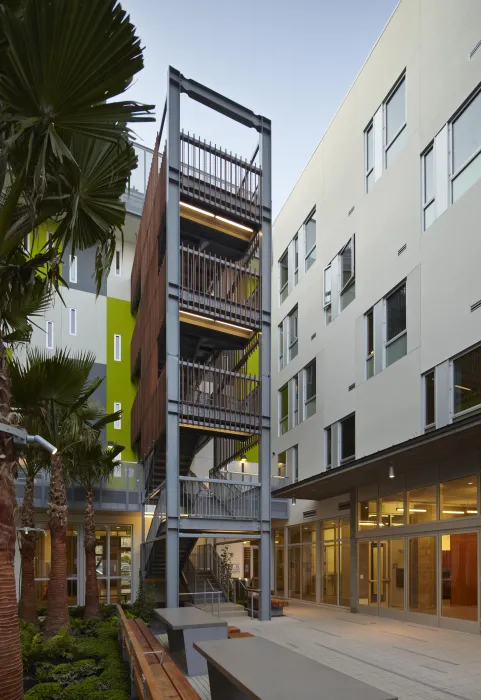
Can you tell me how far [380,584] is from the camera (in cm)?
1864

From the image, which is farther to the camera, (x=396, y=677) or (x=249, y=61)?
(x=249, y=61)

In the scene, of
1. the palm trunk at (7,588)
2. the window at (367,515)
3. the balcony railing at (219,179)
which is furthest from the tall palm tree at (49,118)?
the window at (367,515)

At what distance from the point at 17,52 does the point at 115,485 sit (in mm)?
20303

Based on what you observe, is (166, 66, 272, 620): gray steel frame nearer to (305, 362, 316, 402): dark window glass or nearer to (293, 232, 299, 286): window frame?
(305, 362, 316, 402): dark window glass

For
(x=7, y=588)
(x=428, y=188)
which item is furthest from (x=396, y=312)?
(x=7, y=588)

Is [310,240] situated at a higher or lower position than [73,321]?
higher

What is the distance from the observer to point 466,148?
47.8 feet

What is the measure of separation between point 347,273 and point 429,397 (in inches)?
298

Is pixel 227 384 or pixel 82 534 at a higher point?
pixel 227 384

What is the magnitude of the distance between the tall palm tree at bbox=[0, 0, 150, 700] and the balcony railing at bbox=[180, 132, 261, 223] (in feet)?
38.6

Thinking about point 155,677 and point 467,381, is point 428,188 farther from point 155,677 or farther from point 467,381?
point 155,677

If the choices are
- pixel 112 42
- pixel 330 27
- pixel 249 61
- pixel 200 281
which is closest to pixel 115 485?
pixel 200 281

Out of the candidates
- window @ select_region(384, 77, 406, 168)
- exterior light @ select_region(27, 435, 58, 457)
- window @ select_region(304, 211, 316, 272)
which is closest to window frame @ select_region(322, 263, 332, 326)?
window @ select_region(304, 211, 316, 272)

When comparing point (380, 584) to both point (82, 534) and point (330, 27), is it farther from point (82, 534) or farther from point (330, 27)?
point (330, 27)
